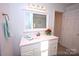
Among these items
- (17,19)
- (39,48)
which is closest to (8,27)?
(17,19)

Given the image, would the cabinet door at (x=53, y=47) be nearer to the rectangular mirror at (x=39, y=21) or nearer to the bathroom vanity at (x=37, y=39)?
the bathroom vanity at (x=37, y=39)

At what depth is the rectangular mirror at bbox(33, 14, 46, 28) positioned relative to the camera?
143cm

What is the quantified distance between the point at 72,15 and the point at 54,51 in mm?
587

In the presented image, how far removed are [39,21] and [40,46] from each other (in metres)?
0.37

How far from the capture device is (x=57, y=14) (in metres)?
1.42

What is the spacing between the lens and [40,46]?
1.47m

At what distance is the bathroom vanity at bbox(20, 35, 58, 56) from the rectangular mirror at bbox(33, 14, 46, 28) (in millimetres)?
162

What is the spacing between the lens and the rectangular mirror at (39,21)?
4.69 ft

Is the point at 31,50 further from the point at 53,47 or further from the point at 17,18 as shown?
the point at 17,18

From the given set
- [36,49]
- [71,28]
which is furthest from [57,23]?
[36,49]

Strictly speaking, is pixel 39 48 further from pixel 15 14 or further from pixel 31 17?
pixel 15 14

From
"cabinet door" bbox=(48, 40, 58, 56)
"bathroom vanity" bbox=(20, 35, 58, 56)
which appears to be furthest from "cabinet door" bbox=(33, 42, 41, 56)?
"cabinet door" bbox=(48, 40, 58, 56)

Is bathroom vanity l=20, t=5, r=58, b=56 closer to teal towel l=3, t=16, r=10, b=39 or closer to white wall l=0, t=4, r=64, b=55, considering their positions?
white wall l=0, t=4, r=64, b=55

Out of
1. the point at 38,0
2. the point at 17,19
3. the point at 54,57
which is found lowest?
the point at 54,57
